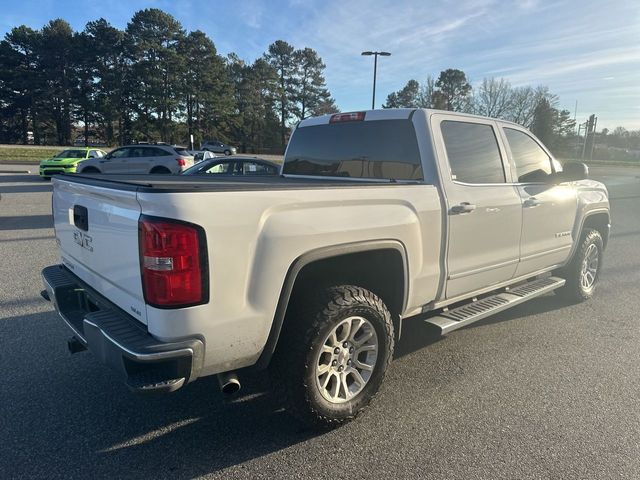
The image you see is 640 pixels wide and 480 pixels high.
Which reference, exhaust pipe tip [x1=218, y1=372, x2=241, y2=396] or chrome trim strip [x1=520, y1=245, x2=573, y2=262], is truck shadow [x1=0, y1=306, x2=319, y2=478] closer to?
exhaust pipe tip [x1=218, y1=372, x2=241, y2=396]

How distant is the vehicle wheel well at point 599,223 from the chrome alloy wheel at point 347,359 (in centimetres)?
368

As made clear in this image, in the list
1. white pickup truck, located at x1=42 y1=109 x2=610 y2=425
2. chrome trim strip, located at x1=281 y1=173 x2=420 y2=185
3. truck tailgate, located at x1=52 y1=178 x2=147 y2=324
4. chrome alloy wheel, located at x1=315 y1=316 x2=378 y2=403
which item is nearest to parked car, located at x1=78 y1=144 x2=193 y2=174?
chrome trim strip, located at x1=281 y1=173 x2=420 y2=185

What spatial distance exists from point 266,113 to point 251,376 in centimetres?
6836

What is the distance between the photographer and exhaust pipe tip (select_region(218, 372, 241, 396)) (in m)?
2.36

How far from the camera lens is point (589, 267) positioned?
215 inches

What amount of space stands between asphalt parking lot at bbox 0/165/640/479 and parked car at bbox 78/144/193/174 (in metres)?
15.5

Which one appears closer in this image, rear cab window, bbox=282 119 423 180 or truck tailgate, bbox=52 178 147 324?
truck tailgate, bbox=52 178 147 324

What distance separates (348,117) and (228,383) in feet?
8.60

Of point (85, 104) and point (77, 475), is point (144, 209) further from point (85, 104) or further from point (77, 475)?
point (85, 104)

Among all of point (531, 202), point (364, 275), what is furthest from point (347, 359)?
point (531, 202)

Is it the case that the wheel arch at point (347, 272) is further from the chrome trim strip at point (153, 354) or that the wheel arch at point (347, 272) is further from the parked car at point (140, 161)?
the parked car at point (140, 161)

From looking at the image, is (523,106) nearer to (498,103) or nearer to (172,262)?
(498,103)

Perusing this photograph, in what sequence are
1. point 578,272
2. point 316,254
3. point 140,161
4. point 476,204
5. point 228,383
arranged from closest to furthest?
1. point 228,383
2. point 316,254
3. point 476,204
4. point 578,272
5. point 140,161

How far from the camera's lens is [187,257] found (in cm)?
206
